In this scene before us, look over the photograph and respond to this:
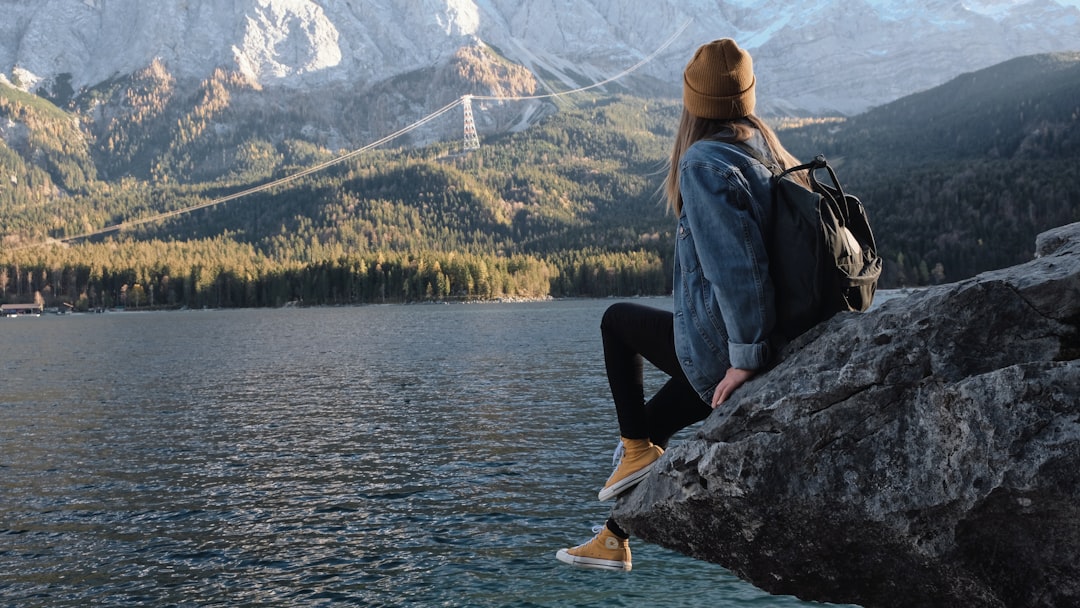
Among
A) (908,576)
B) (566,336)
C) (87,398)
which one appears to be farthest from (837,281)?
(566,336)

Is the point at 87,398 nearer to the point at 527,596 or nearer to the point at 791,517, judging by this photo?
the point at 527,596

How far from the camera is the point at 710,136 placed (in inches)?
288

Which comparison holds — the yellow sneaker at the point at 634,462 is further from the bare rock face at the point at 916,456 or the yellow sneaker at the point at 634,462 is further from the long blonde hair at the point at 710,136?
the long blonde hair at the point at 710,136

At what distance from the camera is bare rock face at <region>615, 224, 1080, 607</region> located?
596cm

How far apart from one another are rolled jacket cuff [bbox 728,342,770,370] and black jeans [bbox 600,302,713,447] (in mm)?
Result: 917

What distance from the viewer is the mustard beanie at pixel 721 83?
289 inches

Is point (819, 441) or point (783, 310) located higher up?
point (783, 310)

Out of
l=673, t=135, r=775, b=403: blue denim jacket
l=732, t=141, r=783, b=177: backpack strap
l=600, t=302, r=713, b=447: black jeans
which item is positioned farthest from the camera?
l=600, t=302, r=713, b=447: black jeans

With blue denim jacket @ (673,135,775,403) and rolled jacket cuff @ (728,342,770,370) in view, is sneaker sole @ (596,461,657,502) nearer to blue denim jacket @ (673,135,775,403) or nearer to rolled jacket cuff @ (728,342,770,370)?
blue denim jacket @ (673,135,775,403)

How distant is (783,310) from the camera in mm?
7121

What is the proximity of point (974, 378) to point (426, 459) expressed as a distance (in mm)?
21091

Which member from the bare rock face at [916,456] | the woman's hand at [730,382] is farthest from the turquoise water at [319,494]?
the woman's hand at [730,382]

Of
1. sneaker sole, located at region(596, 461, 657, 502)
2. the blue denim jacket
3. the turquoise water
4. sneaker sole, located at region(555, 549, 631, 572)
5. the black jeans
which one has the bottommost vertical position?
the turquoise water

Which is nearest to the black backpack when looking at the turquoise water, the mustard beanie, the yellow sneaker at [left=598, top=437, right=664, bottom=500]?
the mustard beanie
